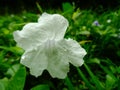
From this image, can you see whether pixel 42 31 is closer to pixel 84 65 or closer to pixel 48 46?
pixel 48 46

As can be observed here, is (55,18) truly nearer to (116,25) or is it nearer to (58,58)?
(58,58)

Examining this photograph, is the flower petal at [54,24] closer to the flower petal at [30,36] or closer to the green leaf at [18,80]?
the flower petal at [30,36]

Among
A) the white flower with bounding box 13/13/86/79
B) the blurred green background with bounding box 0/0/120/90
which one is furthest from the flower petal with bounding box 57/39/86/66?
the blurred green background with bounding box 0/0/120/90

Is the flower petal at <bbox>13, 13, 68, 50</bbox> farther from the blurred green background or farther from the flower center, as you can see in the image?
the blurred green background

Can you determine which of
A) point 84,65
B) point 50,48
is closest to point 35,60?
point 50,48

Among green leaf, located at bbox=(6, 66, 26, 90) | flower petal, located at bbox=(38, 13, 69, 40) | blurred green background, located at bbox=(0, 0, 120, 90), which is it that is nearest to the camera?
flower petal, located at bbox=(38, 13, 69, 40)

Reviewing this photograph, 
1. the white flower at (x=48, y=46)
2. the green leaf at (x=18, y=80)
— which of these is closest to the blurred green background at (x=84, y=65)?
the green leaf at (x=18, y=80)

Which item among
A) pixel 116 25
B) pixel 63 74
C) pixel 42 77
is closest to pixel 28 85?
pixel 42 77
